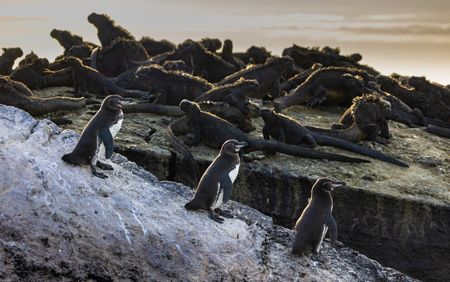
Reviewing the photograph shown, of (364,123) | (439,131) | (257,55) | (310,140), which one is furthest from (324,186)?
(257,55)

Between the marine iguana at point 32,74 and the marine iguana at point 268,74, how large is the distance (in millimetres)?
4695

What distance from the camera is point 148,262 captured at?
682 cm

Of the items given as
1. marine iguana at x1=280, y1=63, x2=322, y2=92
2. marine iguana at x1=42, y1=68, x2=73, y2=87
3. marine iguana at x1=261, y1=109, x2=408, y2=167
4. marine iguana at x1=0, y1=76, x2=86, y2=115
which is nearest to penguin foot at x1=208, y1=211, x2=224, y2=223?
marine iguana at x1=261, y1=109, x2=408, y2=167

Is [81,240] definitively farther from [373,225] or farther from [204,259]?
[373,225]

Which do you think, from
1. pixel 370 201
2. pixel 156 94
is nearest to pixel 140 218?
pixel 370 201

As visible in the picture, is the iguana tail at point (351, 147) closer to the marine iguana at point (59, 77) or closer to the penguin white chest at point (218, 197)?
the penguin white chest at point (218, 197)

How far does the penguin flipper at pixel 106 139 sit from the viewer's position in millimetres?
8203

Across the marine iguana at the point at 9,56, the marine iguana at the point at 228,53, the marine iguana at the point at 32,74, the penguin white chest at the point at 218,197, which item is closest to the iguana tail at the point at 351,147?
the penguin white chest at the point at 218,197

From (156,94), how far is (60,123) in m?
3.09

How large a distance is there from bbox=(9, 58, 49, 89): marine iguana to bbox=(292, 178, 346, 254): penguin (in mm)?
11078

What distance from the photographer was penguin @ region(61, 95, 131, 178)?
26.0ft

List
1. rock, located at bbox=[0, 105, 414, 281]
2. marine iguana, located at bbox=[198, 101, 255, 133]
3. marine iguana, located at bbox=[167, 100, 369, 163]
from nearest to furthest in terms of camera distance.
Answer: rock, located at bbox=[0, 105, 414, 281] → marine iguana, located at bbox=[167, 100, 369, 163] → marine iguana, located at bbox=[198, 101, 255, 133]

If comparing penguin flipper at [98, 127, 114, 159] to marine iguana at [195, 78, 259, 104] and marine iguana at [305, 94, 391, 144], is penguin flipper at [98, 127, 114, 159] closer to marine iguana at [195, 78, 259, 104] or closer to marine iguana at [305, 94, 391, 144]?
marine iguana at [195, 78, 259, 104]

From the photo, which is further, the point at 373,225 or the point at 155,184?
the point at 373,225
